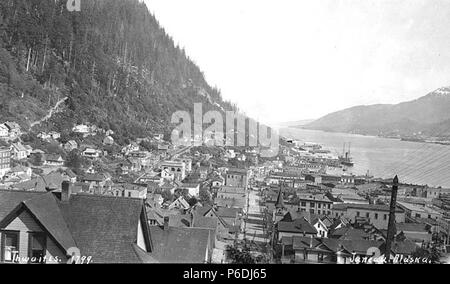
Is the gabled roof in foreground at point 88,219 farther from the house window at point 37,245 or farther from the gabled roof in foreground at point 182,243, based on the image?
the gabled roof in foreground at point 182,243

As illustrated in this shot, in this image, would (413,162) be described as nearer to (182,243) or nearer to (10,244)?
→ (182,243)

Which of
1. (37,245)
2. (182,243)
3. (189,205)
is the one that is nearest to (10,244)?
(37,245)

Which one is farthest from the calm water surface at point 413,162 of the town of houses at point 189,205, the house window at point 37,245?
the house window at point 37,245

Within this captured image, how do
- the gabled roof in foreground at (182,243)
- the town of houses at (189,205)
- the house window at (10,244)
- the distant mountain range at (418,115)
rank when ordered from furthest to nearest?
the gabled roof in foreground at (182,243) < the distant mountain range at (418,115) < the town of houses at (189,205) < the house window at (10,244)

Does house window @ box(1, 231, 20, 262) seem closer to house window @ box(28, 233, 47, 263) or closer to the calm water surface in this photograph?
house window @ box(28, 233, 47, 263)

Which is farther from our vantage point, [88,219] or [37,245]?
[88,219]

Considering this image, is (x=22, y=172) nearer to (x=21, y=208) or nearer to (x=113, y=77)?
(x=21, y=208)

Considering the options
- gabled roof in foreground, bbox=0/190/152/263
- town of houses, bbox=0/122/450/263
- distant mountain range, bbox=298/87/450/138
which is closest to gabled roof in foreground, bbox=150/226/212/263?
town of houses, bbox=0/122/450/263

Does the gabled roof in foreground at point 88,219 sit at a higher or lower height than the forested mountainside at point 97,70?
lower
